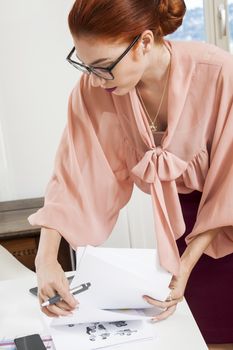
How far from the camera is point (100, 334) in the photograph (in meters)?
1.23

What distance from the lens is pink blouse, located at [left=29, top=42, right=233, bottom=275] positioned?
4.46ft

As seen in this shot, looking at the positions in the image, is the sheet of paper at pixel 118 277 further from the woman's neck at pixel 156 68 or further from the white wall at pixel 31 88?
the white wall at pixel 31 88

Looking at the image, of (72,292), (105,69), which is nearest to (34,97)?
(105,69)

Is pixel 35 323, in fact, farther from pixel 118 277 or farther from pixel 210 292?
pixel 210 292

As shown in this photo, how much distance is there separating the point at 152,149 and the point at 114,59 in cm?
31

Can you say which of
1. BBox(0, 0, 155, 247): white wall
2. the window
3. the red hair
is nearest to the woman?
the red hair

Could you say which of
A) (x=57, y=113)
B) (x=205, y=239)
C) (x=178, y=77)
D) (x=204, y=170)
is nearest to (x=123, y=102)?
(x=178, y=77)

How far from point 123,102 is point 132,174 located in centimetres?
22

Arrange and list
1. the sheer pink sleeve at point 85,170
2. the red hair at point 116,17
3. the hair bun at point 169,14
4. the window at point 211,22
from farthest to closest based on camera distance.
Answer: the window at point 211,22 < the sheer pink sleeve at point 85,170 < the hair bun at point 169,14 < the red hair at point 116,17

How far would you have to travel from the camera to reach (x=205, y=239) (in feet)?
4.63

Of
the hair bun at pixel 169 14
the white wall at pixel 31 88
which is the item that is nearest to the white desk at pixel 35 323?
the hair bun at pixel 169 14

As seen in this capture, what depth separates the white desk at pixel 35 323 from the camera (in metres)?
1.21

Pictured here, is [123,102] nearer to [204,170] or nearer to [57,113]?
[204,170]

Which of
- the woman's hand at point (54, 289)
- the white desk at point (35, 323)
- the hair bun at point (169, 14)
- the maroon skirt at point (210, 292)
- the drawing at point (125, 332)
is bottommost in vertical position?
the maroon skirt at point (210, 292)
